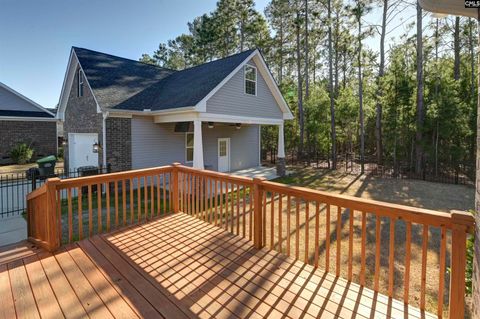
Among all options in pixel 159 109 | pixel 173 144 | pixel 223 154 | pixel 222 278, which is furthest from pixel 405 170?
pixel 222 278

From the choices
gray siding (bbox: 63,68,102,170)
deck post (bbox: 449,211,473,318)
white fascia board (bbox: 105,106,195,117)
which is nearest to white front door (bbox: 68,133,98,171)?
gray siding (bbox: 63,68,102,170)

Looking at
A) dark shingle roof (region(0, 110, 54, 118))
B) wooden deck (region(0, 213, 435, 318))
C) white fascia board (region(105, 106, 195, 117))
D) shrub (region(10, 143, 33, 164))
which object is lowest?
wooden deck (region(0, 213, 435, 318))

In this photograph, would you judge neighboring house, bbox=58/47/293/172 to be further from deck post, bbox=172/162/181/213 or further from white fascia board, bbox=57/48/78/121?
deck post, bbox=172/162/181/213

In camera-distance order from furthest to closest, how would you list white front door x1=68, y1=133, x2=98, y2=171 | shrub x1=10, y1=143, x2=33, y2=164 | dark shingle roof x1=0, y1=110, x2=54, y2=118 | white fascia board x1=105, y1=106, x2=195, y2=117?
dark shingle roof x1=0, y1=110, x2=54, y2=118, shrub x1=10, y1=143, x2=33, y2=164, white front door x1=68, y1=133, x2=98, y2=171, white fascia board x1=105, y1=106, x2=195, y2=117

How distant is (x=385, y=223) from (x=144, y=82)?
1129 cm

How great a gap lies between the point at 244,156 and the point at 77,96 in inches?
343

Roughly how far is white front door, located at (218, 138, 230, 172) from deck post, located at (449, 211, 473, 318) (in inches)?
454

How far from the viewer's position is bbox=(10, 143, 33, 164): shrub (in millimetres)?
15688

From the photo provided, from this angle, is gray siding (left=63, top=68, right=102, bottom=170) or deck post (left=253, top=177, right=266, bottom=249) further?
gray siding (left=63, top=68, right=102, bottom=170)

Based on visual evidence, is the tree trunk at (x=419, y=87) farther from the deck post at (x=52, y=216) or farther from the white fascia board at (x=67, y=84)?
the white fascia board at (x=67, y=84)

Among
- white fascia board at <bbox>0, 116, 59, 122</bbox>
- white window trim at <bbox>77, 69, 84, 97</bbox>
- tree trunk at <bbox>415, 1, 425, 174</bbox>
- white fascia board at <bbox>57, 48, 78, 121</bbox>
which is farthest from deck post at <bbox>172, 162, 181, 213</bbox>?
white fascia board at <bbox>0, 116, 59, 122</bbox>

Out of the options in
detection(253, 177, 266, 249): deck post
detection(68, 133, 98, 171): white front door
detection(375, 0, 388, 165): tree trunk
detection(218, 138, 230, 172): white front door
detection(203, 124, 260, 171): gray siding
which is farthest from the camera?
detection(375, 0, 388, 165): tree trunk

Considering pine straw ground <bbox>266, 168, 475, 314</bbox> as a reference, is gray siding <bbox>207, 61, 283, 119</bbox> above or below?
above

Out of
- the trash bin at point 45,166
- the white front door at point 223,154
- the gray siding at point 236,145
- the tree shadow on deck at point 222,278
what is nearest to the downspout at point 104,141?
the trash bin at point 45,166
